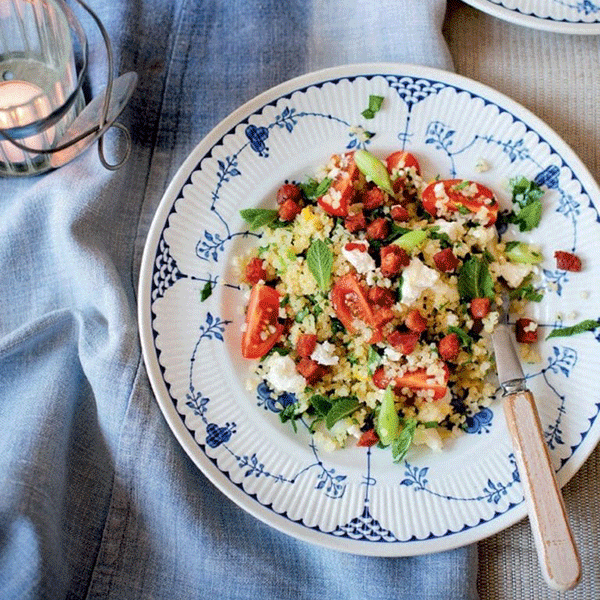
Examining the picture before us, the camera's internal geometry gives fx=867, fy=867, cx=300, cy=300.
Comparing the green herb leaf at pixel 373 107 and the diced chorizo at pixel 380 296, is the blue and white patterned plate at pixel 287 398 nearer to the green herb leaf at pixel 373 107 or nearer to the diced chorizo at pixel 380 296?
the green herb leaf at pixel 373 107

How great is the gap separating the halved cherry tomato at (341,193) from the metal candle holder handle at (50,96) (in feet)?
1.18

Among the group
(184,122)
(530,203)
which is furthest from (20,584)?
(530,203)

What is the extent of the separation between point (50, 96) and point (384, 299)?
0.66 meters

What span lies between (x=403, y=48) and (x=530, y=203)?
1.19 ft

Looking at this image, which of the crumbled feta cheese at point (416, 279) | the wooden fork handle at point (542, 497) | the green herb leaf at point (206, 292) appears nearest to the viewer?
the wooden fork handle at point (542, 497)

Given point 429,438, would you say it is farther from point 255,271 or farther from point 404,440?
point 255,271

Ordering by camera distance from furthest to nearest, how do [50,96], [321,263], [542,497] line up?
[50,96] → [321,263] → [542,497]

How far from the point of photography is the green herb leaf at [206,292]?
4.64 feet

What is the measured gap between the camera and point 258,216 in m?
1.42

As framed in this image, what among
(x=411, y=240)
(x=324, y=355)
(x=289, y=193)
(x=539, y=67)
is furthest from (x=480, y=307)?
(x=539, y=67)

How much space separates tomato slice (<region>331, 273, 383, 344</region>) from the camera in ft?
4.38

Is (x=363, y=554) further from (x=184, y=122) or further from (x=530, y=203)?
(x=184, y=122)

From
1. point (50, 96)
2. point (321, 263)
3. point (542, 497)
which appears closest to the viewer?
point (542, 497)

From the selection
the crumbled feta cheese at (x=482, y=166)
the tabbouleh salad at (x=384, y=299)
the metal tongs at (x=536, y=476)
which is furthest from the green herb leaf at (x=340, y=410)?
the crumbled feta cheese at (x=482, y=166)
